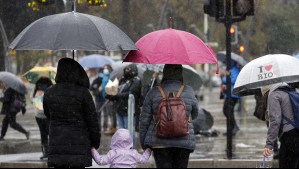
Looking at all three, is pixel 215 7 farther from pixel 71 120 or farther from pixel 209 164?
pixel 71 120

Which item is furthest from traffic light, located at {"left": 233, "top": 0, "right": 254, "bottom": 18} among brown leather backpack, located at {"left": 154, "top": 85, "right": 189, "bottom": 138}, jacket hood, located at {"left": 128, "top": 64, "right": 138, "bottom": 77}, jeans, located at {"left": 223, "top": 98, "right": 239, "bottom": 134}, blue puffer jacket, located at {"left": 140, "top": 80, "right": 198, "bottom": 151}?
brown leather backpack, located at {"left": 154, "top": 85, "right": 189, "bottom": 138}

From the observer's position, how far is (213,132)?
64.3 feet

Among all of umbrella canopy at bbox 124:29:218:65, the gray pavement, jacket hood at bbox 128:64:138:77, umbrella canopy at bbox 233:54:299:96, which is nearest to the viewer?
umbrella canopy at bbox 124:29:218:65

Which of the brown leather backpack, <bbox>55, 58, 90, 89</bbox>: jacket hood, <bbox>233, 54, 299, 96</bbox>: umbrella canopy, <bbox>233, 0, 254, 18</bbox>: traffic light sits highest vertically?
<bbox>233, 0, 254, 18</bbox>: traffic light

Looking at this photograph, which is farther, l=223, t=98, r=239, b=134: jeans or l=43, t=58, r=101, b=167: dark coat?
l=223, t=98, r=239, b=134: jeans

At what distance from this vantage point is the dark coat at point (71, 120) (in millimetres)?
8328

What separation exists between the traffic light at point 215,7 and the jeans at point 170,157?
6788 mm

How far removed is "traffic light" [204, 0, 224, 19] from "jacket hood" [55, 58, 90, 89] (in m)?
6.99

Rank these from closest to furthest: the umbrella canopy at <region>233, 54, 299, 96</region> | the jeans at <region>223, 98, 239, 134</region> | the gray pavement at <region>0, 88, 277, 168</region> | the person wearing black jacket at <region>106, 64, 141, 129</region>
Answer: the umbrella canopy at <region>233, 54, 299, 96</region>, the gray pavement at <region>0, 88, 277, 168</region>, the jeans at <region>223, 98, 239, 134</region>, the person wearing black jacket at <region>106, 64, 141, 129</region>

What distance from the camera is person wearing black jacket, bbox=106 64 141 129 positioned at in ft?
53.3

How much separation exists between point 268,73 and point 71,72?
7.25ft

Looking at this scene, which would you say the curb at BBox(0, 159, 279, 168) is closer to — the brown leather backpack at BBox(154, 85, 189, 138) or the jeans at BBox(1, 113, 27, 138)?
the jeans at BBox(1, 113, 27, 138)

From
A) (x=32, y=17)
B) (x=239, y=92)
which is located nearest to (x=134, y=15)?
(x=32, y=17)

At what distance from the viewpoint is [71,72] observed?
844 centimetres
